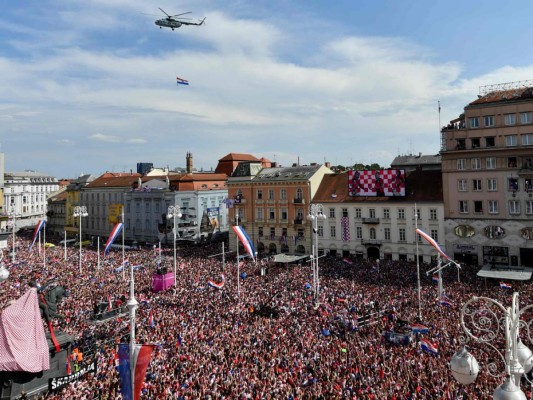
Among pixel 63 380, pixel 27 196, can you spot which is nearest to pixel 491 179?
pixel 63 380

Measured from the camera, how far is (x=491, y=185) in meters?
42.5

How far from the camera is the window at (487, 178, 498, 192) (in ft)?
139

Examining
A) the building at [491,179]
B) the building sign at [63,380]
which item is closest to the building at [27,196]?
the building sign at [63,380]

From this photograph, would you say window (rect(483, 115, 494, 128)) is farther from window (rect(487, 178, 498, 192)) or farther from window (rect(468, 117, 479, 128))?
window (rect(487, 178, 498, 192))

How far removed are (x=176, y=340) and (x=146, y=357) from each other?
12190 millimetres

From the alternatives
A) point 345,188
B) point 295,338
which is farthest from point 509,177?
point 295,338

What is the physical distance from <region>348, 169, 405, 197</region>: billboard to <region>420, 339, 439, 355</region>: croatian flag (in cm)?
2937

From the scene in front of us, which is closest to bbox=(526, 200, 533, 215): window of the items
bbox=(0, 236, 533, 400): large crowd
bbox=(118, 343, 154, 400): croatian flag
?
bbox=(0, 236, 533, 400): large crowd

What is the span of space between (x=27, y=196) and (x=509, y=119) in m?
100

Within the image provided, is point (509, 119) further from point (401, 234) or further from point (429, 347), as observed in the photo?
point (429, 347)

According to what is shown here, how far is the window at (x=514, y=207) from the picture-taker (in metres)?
41.0

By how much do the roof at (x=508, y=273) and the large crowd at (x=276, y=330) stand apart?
76 cm

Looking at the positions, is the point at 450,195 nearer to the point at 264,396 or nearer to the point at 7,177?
the point at 264,396

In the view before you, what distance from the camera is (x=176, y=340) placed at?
21.8 meters
